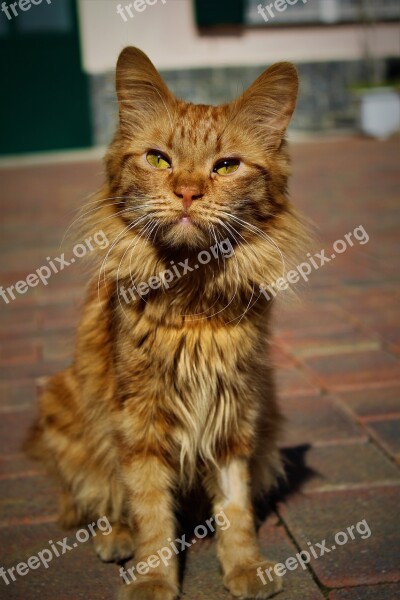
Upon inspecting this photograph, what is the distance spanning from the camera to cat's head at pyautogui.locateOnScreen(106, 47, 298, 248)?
1921 millimetres

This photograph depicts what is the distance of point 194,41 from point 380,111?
318 centimetres

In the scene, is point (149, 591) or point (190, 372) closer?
point (149, 591)

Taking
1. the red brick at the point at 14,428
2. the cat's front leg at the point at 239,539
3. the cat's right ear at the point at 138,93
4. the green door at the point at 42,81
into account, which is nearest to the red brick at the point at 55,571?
the cat's front leg at the point at 239,539

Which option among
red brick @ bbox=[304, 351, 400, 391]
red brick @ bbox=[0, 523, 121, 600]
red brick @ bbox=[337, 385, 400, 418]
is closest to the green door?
red brick @ bbox=[304, 351, 400, 391]

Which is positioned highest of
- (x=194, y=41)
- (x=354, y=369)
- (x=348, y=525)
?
(x=194, y=41)

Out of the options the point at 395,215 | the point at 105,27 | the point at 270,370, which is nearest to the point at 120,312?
the point at 270,370

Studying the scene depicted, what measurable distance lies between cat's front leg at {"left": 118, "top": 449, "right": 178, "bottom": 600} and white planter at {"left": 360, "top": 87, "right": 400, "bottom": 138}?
10600 mm

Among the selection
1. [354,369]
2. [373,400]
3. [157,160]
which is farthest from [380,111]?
[157,160]

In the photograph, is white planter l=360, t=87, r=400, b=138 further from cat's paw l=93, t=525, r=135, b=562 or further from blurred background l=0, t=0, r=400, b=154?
cat's paw l=93, t=525, r=135, b=562

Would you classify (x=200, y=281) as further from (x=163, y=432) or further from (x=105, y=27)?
(x=105, y=27)

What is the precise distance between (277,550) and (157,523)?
1.29ft

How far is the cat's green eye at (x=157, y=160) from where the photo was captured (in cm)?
200

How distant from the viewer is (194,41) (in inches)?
471

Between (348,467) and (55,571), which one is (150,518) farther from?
(348,467)
